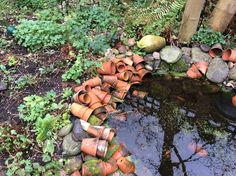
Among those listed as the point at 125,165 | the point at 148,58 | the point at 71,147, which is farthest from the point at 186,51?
the point at 71,147

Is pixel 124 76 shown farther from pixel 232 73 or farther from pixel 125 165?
pixel 232 73

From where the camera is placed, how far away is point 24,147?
3725 mm

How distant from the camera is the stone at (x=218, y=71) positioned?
4.73 m

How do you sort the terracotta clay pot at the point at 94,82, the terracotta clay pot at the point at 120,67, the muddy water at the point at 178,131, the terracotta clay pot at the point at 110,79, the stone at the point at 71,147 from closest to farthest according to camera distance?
the stone at the point at 71,147
the muddy water at the point at 178,131
the terracotta clay pot at the point at 94,82
the terracotta clay pot at the point at 110,79
the terracotta clay pot at the point at 120,67

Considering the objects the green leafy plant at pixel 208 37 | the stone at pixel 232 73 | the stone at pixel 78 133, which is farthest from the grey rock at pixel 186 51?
the stone at pixel 78 133

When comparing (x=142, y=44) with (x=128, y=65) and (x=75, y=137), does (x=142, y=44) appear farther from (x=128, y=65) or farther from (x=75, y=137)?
(x=75, y=137)

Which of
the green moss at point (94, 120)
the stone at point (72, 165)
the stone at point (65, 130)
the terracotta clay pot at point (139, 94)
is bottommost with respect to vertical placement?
the stone at point (72, 165)

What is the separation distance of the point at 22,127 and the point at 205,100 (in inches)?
95.7

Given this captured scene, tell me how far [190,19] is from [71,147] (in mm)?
2514

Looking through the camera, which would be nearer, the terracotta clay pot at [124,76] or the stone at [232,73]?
the terracotta clay pot at [124,76]

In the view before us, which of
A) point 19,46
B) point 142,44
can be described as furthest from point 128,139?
point 19,46

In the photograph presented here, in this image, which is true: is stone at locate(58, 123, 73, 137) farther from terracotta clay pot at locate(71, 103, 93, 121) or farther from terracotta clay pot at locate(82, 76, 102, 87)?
terracotta clay pot at locate(82, 76, 102, 87)

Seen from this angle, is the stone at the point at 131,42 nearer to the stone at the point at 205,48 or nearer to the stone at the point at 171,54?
the stone at the point at 171,54

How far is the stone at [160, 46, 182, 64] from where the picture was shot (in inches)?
190
